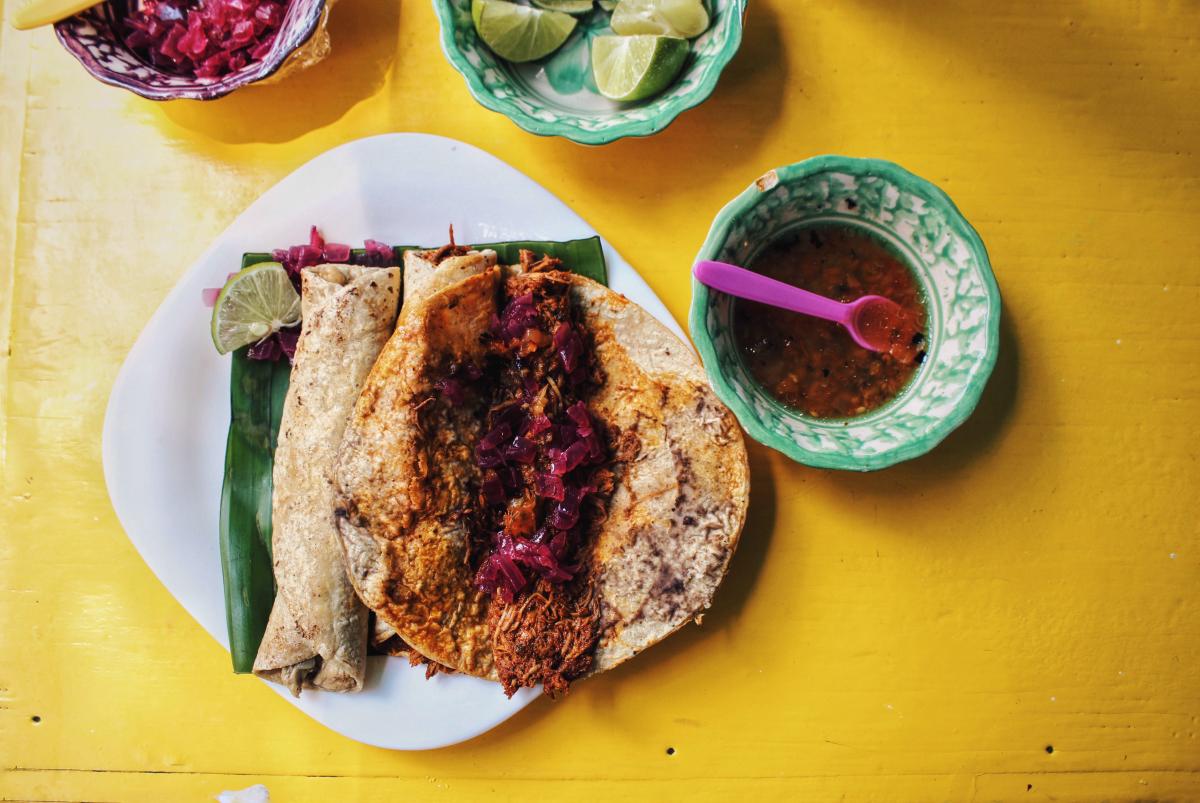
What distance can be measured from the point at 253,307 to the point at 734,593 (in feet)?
6.02

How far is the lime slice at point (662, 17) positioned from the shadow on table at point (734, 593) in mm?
1366

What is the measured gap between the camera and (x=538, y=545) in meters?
2.33

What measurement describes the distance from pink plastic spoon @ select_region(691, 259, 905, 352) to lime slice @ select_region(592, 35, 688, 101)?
2.12ft

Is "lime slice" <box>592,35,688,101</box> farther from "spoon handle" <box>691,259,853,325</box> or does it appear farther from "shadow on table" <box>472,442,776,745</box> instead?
"shadow on table" <box>472,442,776,745</box>

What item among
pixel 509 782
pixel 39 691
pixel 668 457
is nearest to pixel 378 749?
pixel 509 782

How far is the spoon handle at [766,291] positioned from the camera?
222cm

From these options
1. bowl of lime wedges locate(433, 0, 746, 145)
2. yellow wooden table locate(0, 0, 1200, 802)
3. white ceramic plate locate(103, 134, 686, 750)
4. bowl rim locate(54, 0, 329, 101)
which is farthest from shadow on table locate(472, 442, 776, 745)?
bowl rim locate(54, 0, 329, 101)

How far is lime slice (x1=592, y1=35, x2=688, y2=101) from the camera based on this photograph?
244cm

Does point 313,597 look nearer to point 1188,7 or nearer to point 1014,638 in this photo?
point 1014,638

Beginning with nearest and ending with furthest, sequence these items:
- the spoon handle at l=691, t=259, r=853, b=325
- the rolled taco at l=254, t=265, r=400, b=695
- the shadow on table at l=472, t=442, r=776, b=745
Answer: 1. the spoon handle at l=691, t=259, r=853, b=325
2. the rolled taco at l=254, t=265, r=400, b=695
3. the shadow on table at l=472, t=442, r=776, b=745

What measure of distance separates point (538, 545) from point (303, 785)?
1292 millimetres

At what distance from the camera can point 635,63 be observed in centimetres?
246

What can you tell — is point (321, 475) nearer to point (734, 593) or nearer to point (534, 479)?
point (534, 479)

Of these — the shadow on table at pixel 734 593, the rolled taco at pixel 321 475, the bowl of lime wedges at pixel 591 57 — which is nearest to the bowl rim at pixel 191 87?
the bowl of lime wedges at pixel 591 57
